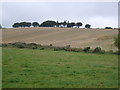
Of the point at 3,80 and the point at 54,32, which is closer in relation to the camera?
the point at 3,80

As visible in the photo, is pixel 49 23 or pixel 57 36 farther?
pixel 49 23

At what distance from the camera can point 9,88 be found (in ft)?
38.1

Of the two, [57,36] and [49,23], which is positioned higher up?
[49,23]

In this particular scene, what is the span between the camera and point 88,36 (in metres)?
79.6

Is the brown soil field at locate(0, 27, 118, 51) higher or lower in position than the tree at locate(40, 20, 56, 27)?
lower

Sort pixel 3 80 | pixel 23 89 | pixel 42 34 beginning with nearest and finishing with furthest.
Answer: pixel 23 89
pixel 3 80
pixel 42 34

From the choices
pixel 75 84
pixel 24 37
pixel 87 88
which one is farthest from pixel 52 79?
pixel 24 37

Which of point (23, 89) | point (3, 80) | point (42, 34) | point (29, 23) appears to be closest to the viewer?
point (23, 89)

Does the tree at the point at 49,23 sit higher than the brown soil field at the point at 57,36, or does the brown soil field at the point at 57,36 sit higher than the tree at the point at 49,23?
the tree at the point at 49,23

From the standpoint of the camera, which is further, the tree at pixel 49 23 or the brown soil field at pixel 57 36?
the tree at pixel 49 23

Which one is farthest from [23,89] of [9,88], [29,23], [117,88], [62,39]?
[29,23]

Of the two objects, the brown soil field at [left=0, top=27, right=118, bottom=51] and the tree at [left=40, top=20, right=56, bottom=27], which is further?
the tree at [left=40, top=20, right=56, bottom=27]

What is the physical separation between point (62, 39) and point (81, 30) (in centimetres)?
1308

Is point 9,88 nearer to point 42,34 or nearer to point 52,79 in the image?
point 52,79
